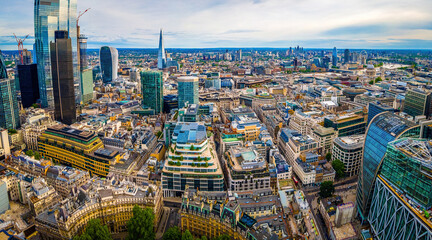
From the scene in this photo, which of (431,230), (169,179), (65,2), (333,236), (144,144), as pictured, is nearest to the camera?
(431,230)

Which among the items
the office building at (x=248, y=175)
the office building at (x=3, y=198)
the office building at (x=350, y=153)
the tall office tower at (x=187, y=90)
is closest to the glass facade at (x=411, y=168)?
the office building at (x=248, y=175)

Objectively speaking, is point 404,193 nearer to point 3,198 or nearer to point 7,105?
point 3,198

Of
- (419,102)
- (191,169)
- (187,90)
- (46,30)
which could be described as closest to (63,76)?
(46,30)

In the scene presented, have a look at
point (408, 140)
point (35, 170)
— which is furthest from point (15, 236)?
point (408, 140)

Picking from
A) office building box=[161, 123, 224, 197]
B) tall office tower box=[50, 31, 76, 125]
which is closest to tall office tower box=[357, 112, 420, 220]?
office building box=[161, 123, 224, 197]

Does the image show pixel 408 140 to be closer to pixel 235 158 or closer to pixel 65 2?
pixel 235 158

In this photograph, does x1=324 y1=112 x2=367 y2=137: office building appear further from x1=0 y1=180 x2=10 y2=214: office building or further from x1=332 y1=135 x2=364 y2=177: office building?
x1=0 y1=180 x2=10 y2=214: office building
